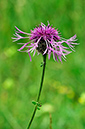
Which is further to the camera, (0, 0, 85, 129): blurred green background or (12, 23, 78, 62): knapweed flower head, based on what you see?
(0, 0, 85, 129): blurred green background

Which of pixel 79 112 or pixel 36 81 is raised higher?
pixel 36 81

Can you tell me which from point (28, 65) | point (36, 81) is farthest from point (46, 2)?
point (36, 81)

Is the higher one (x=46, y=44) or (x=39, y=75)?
(x=39, y=75)

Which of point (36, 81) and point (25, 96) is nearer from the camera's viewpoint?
point (25, 96)

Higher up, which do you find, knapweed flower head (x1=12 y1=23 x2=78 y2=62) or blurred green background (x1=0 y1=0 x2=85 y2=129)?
blurred green background (x1=0 y1=0 x2=85 y2=129)

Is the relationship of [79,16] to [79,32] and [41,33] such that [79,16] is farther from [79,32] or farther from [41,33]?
[41,33]

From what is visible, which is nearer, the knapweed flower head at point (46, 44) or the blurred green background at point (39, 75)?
the knapweed flower head at point (46, 44)

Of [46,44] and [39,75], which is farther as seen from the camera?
[39,75]

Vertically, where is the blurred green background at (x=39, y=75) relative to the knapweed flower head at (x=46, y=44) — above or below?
above
